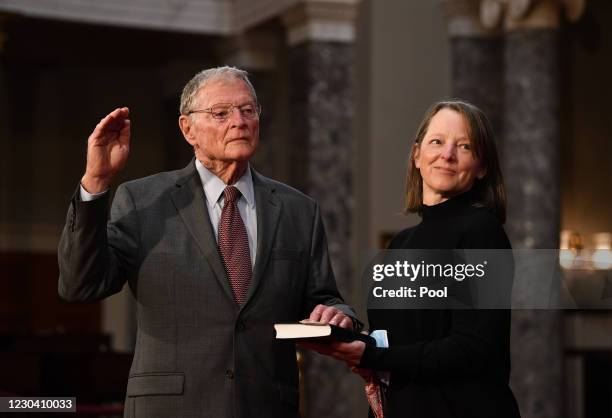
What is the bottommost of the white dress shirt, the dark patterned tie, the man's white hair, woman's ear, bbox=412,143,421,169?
the dark patterned tie

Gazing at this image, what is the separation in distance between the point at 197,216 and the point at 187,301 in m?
0.30

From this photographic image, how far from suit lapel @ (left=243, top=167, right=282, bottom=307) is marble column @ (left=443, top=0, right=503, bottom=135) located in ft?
28.8

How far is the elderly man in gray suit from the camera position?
11.7ft

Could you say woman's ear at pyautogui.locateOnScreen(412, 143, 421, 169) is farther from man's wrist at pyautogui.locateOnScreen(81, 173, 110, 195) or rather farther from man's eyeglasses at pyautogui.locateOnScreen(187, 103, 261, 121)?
man's wrist at pyautogui.locateOnScreen(81, 173, 110, 195)

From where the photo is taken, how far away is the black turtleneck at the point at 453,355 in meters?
3.38

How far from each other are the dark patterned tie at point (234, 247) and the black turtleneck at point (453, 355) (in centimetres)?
53

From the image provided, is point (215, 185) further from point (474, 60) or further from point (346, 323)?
point (474, 60)

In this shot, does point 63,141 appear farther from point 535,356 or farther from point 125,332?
point 535,356

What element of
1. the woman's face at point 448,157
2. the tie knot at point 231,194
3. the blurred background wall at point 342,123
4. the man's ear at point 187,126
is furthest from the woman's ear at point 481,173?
the blurred background wall at point 342,123

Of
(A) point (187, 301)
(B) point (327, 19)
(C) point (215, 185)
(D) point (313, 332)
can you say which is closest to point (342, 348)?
(D) point (313, 332)

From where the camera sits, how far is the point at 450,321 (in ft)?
11.4

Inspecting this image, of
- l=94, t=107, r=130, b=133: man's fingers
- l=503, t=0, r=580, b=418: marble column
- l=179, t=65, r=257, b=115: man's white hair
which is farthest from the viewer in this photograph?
l=503, t=0, r=580, b=418: marble column

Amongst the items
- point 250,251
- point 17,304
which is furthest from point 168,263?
point 17,304

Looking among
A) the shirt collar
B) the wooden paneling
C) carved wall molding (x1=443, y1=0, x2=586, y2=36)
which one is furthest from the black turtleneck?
the wooden paneling
